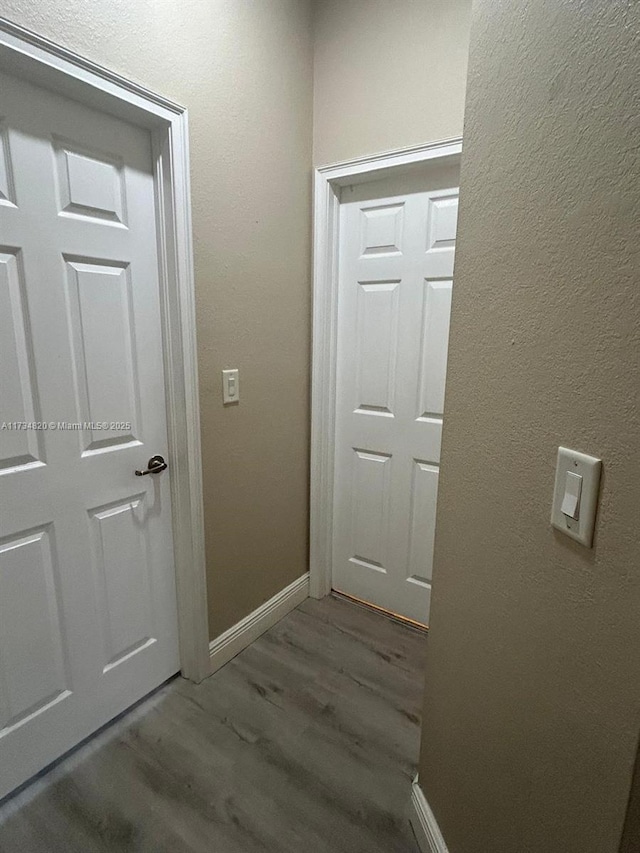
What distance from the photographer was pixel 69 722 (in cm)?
143

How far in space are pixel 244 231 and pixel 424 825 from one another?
6.23ft

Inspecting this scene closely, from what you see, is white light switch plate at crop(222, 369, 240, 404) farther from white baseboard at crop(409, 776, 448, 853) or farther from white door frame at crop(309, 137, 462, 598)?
white baseboard at crop(409, 776, 448, 853)

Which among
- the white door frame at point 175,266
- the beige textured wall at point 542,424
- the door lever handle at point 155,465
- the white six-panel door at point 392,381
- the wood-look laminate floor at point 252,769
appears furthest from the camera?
the white six-panel door at point 392,381

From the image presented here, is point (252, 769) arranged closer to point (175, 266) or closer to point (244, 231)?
point (175, 266)

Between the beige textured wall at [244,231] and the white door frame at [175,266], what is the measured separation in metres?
0.05

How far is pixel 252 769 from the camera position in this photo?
1.40m

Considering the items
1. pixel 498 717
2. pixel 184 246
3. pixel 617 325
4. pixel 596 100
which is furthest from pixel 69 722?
pixel 596 100

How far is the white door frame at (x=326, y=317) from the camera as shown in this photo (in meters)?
1.72

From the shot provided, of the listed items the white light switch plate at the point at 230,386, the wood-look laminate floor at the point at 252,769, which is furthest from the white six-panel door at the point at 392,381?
the white light switch plate at the point at 230,386

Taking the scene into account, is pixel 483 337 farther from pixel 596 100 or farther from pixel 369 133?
pixel 369 133

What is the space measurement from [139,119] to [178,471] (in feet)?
3.56

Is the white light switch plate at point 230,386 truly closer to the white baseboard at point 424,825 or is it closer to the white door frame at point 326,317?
the white door frame at point 326,317

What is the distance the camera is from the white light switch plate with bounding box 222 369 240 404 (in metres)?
1.67

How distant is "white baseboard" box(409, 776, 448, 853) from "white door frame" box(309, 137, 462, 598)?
1.09 meters
